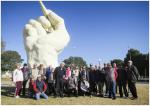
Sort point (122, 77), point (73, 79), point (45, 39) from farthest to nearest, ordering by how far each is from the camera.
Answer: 1. point (45, 39)
2. point (73, 79)
3. point (122, 77)

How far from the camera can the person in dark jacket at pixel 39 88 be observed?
13986 mm

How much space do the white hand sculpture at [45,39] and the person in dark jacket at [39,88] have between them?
5.16 metres

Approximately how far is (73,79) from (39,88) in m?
1.79

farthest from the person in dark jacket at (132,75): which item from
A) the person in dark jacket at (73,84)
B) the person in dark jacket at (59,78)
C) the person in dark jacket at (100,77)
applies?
the person in dark jacket at (59,78)

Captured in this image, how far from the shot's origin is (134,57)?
60.1 m

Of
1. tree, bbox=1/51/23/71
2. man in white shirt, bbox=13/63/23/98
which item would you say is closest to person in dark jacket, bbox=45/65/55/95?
man in white shirt, bbox=13/63/23/98

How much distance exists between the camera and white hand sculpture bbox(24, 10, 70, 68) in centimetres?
1953

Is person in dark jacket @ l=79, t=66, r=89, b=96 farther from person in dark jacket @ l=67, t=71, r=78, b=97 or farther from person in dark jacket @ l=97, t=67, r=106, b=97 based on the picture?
person in dark jacket @ l=97, t=67, r=106, b=97

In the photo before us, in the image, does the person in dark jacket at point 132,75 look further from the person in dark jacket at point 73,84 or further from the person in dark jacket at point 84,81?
the person in dark jacket at point 73,84

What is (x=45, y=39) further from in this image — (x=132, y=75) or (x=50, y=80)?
(x=132, y=75)

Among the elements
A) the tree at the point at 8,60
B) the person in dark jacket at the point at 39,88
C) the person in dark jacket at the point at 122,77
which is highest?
the tree at the point at 8,60

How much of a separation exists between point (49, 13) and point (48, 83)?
7453 mm

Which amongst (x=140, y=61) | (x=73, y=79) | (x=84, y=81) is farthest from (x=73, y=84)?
(x=140, y=61)

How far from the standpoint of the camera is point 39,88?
14.2m
